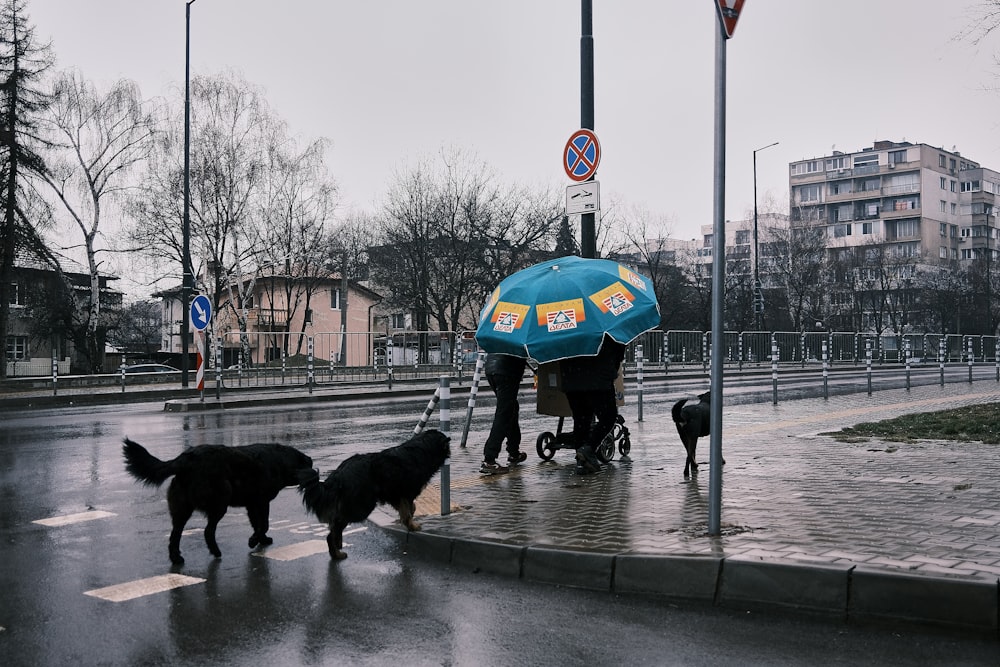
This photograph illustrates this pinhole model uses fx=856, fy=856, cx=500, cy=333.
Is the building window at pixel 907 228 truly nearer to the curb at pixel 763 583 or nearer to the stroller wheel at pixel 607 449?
the stroller wheel at pixel 607 449

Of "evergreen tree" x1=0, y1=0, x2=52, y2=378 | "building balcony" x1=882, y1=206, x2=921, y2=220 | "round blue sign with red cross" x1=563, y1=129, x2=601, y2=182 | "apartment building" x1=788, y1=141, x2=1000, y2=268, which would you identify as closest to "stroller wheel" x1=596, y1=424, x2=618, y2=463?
"round blue sign with red cross" x1=563, y1=129, x2=601, y2=182

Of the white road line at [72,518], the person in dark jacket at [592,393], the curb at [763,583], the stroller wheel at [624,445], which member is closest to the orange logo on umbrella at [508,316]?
the person in dark jacket at [592,393]

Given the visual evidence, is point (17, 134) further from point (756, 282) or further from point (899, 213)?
point (899, 213)

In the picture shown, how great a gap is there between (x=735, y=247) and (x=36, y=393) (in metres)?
88.9

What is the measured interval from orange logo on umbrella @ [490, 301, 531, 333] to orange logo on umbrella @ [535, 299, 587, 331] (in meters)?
0.18

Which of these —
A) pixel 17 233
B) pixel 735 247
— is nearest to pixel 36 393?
pixel 17 233

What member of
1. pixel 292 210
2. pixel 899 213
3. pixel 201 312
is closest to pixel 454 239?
pixel 292 210

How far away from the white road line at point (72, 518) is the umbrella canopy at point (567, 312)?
3.72m

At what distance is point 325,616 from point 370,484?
1395mm

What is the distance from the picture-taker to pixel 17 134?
31.9 metres

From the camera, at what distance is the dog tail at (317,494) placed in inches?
219

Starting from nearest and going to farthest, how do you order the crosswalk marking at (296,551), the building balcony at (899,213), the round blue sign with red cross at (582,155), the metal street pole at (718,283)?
the metal street pole at (718,283) < the crosswalk marking at (296,551) < the round blue sign with red cross at (582,155) < the building balcony at (899,213)

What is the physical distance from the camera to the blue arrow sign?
769 inches

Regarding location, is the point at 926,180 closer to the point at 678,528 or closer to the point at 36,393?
the point at 36,393
